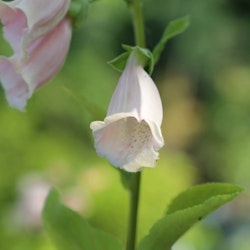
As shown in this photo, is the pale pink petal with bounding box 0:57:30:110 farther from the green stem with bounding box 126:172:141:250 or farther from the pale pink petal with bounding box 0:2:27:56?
the green stem with bounding box 126:172:141:250

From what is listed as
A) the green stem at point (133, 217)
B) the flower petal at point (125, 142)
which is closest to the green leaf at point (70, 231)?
the green stem at point (133, 217)

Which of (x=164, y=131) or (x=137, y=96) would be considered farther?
(x=164, y=131)

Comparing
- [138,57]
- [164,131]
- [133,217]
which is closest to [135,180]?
[133,217]

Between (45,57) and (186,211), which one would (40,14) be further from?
(186,211)

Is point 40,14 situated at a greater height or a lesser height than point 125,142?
Result: greater

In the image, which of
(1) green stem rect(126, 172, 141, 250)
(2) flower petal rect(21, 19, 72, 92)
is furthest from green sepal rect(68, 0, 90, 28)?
(1) green stem rect(126, 172, 141, 250)

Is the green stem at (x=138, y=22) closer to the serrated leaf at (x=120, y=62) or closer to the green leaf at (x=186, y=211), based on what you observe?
the serrated leaf at (x=120, y=62)
